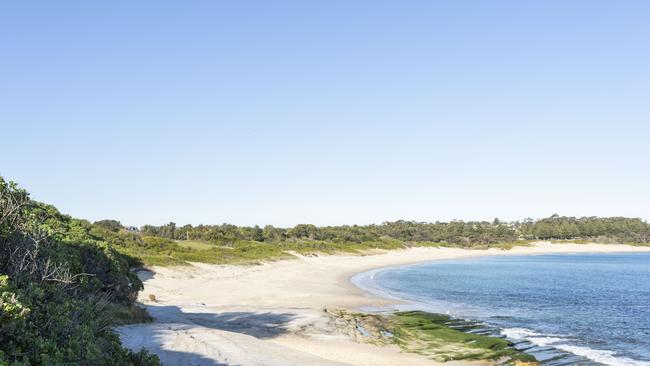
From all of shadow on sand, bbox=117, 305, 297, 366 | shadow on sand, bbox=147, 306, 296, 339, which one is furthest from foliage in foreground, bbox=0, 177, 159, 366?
shadow on sand, bbox=147, 306, 296, 339

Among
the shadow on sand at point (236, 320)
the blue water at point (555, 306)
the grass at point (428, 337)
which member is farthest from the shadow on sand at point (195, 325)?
the blue water at point (555, 306)

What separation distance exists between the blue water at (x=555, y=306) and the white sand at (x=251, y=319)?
7.06 metres

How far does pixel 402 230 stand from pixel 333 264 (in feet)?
278

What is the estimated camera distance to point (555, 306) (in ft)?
124

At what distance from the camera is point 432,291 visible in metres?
46.6

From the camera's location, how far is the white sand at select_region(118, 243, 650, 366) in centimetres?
1627

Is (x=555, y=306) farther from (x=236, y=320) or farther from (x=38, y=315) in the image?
(x=38, y=315)

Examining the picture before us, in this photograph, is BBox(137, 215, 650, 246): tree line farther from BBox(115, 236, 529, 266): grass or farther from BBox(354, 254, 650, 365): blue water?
BBox(354, 254, 650, 365): blue water

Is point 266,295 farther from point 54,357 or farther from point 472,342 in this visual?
point 54,357

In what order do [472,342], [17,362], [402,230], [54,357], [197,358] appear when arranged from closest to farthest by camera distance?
1. [17,362]
2. [54,357]
3. [197,358]
4. [472,342]
5. [402,230]

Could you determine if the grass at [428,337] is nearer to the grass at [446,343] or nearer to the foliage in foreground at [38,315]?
the grass at [446,343]

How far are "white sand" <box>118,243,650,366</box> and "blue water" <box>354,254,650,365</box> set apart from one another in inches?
278

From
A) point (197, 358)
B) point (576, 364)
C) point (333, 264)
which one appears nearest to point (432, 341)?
point (576, 364)

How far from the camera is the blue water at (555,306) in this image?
2419cm
